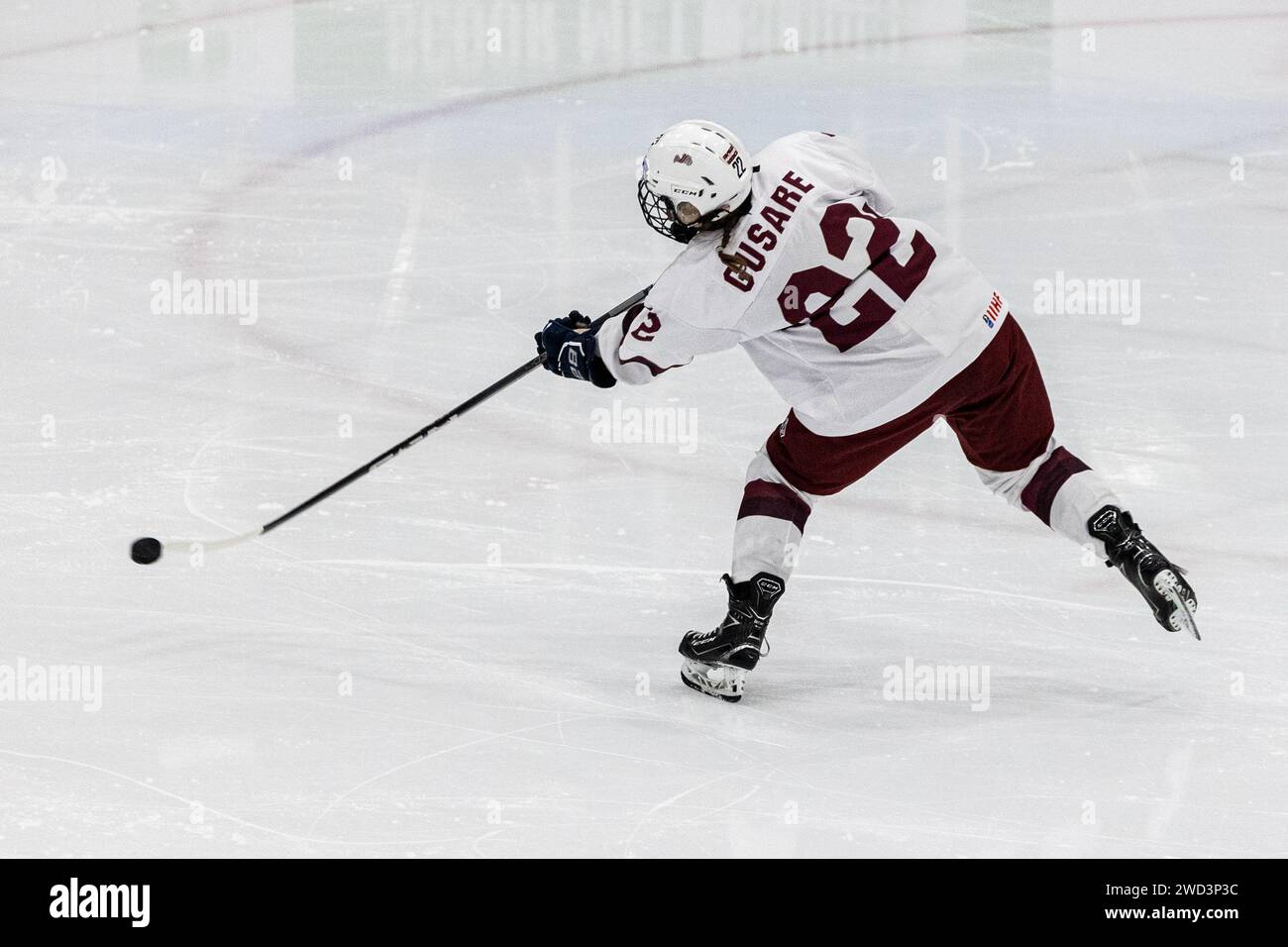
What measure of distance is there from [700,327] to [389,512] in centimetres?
120

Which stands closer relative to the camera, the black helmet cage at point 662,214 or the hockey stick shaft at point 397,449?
the black helmet cage at point 662,214

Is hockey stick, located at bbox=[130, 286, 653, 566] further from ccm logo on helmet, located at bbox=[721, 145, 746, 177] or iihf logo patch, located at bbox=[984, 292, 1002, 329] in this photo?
iihf logo patch, located at bbox=[984, 292, 1002, 329]

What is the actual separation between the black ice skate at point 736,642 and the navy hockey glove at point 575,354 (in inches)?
18.7

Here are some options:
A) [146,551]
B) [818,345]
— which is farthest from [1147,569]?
[146,551]

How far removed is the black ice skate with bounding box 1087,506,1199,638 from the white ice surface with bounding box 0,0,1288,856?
0.52 feet

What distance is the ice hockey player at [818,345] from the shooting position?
10.1 feet

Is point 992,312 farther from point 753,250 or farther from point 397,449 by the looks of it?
point 397,449

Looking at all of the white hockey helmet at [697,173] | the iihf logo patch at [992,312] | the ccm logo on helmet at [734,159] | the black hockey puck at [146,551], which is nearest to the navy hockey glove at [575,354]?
the white hockey helmet at [697,173]

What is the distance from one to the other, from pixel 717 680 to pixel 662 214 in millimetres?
869

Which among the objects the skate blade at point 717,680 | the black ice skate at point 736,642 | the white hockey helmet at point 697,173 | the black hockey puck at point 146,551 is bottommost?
the skate blade at point 717,680

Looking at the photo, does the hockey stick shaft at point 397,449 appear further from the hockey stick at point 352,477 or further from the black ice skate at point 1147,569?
the black ice skate at point 1147,569

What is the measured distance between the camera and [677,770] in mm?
3014
